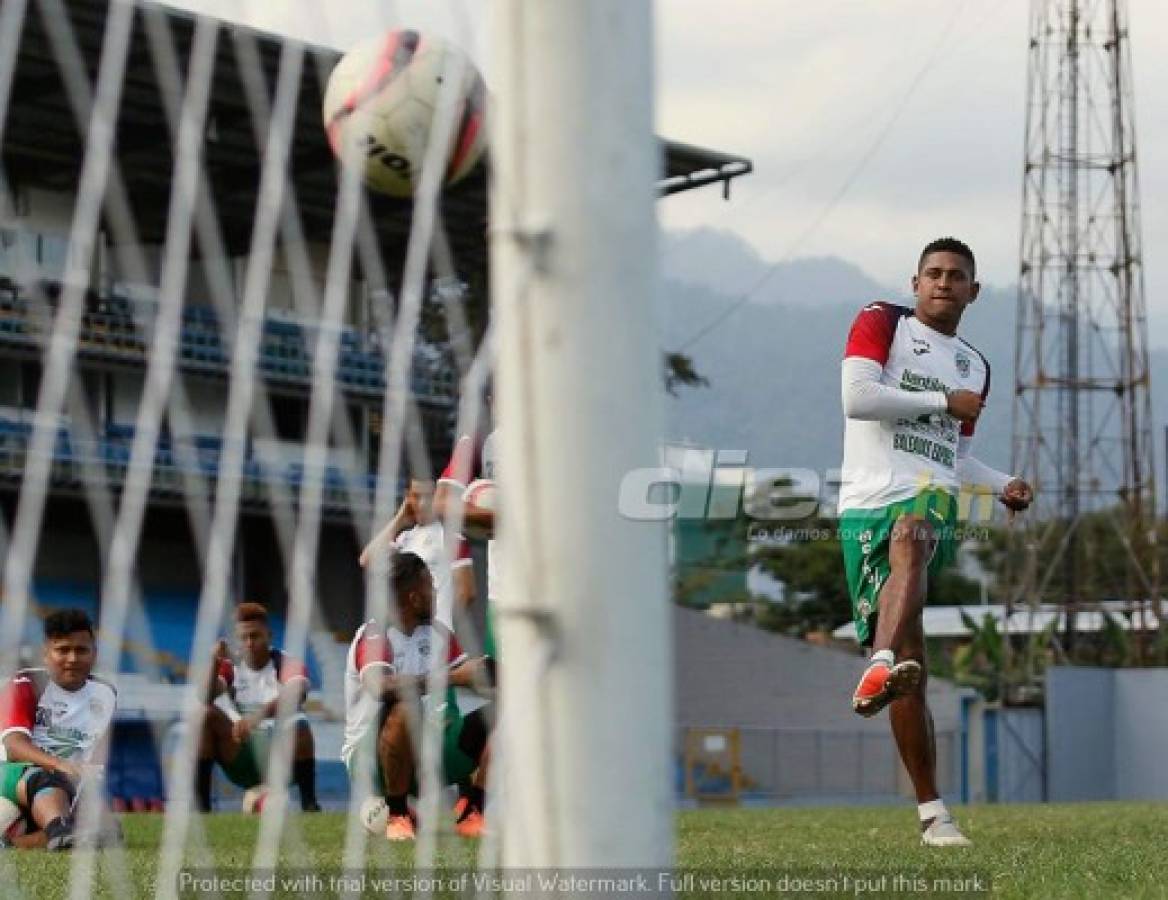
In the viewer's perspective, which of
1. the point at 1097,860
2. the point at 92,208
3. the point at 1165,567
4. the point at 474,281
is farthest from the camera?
the point at 1165,567

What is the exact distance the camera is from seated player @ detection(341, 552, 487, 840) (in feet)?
26.8

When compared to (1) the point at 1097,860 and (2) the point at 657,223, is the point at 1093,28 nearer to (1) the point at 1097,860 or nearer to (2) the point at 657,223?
(1) the point at 1097,860

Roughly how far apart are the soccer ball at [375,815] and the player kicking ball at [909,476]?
2038 millimetres

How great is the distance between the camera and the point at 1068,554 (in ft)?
136

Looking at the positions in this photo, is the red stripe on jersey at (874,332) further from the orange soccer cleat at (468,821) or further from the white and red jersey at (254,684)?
the white and red jersey at (254,684)

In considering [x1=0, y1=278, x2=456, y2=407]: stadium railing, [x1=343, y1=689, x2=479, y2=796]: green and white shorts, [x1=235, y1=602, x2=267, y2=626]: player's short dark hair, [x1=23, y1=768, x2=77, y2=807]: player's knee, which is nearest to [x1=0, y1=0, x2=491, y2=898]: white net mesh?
[x1=0, y1=278, x2=456, y2=407]: stadium railing

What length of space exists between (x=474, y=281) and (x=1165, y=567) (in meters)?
34.1

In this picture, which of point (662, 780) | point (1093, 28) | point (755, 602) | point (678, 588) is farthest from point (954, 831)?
point (755, 602)

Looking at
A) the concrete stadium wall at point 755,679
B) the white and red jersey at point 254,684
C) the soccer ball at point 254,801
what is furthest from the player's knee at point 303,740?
the concrete stadium wall at point 755,679

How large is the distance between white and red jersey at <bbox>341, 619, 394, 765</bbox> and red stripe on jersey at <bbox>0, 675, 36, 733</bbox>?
1.23 meters

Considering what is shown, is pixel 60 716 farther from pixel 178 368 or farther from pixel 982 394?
pixel 178 368

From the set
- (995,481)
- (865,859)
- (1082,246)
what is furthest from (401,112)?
(1082,246)

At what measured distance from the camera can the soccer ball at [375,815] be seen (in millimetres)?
7879

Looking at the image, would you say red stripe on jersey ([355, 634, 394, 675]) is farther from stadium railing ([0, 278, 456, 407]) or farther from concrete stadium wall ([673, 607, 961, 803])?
concrete stadium wall ([673, 607, 961, 803])
